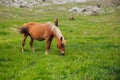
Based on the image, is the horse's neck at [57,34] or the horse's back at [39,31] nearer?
the horse's neck at [57,34]

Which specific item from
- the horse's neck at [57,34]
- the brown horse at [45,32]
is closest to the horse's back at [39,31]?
the brown horse at [45,32]

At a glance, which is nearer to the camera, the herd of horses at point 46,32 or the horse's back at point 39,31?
the herd of horses at point 46,32

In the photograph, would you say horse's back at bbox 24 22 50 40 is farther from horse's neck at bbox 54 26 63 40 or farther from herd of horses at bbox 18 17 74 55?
horse's neck at bbox 54 26 63 40

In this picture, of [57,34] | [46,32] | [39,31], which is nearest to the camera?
[57,34]

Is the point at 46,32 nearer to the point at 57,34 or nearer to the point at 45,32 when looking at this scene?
the point at 45,32

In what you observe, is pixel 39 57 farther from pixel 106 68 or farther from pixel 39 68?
pixel 106 68

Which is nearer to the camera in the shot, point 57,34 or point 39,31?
point 57,34

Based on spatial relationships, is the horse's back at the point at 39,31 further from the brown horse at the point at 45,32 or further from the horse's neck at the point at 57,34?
the horse's neck at the point at 57,34

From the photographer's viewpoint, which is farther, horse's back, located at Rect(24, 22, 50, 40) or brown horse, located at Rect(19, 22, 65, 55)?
horse's back, located at Rect(24, 22, 50, 40)

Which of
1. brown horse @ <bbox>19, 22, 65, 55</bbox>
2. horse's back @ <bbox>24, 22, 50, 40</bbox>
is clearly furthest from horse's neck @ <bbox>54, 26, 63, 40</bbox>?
horse's back @ <bbox>24, 22, 50, 40</bbox>

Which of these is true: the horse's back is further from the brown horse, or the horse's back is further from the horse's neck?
the horse's neck

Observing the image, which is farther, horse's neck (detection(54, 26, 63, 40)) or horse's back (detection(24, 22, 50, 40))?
horse's back (detection(24, 22, 50, 40))

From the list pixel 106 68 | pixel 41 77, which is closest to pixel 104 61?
pixel 106 68

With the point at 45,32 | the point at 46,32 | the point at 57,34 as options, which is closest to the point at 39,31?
the point at 45,32
